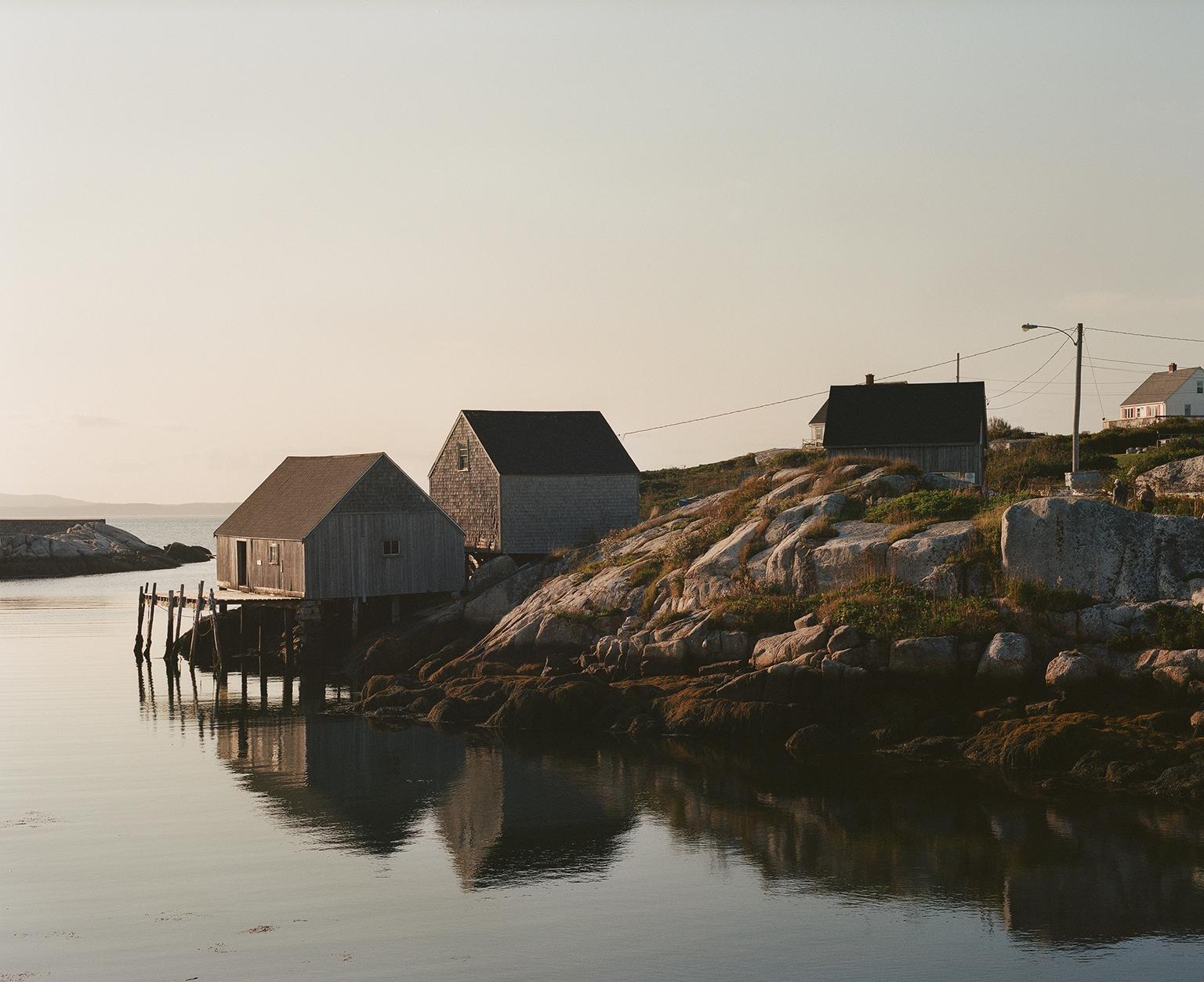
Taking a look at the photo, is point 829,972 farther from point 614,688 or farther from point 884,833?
point 614,688

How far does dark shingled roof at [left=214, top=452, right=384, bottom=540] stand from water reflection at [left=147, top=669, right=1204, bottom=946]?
15.9 metres

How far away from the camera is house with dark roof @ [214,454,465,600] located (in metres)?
45.2

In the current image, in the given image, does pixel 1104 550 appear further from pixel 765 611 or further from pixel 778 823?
pixel 778 823

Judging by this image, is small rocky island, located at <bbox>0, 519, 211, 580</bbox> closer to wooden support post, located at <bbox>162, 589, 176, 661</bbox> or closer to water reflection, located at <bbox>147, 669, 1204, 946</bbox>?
wooden support post, located at <bbox>162, 589, 176, 661</bbox>

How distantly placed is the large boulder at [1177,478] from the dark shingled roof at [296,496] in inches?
1015

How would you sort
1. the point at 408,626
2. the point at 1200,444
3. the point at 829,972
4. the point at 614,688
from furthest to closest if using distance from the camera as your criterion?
the point at 1200,444 < the point at 408,626 < the point at 614,688 < the point at 829,972

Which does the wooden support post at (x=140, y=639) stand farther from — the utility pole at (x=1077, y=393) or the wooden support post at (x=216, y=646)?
the utility pole at (x=1077, y=393)

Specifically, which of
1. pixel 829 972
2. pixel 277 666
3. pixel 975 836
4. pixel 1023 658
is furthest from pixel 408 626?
pixel 829 972

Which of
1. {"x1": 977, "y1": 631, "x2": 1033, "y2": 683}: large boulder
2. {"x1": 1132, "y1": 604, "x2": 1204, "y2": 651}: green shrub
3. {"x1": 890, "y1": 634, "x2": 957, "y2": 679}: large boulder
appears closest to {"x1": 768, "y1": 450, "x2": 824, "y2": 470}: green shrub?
{"x1": 890, "y1": 634, "x2": 957, "y2": 679}: large boulder

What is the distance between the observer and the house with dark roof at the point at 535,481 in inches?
2051

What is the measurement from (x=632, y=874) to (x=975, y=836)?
6058 millimetres

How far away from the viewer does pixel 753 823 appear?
76.5 feet

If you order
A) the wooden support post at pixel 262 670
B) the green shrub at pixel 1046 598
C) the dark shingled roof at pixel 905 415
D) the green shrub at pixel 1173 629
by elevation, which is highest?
the dark shingled roof at pixel 905 415

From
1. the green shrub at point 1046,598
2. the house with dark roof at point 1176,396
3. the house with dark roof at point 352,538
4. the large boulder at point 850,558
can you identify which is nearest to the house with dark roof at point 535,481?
the house with dark roof at point 352,538
